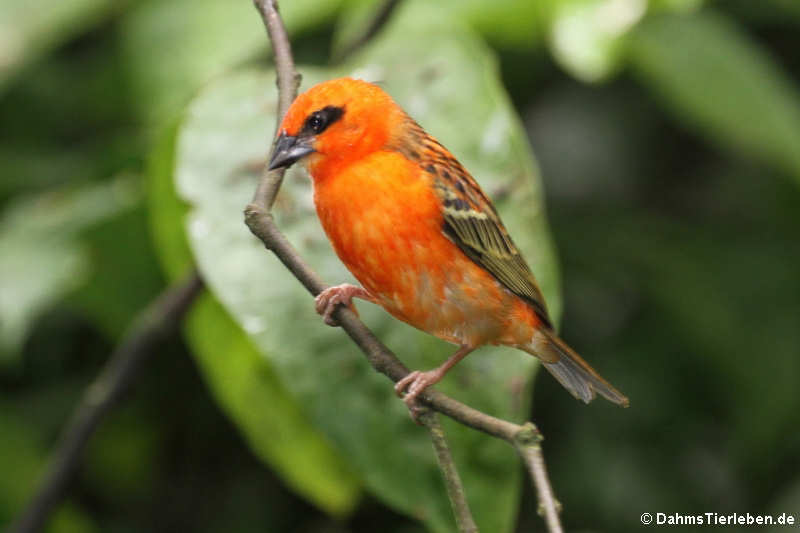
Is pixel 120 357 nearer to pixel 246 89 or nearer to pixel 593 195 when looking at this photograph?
pixel 246 89

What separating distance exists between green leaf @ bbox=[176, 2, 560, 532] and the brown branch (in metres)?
0.58

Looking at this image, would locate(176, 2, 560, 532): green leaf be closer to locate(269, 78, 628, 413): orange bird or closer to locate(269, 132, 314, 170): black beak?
locate(269, 78, 628, 413): orange bird

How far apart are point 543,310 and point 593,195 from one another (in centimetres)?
275

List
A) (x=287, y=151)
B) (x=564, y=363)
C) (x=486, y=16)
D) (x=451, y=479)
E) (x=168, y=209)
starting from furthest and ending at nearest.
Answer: (x=486, y=16) < (x=168, y=209) < (x=564, y=363) < (x=287, y=151) < (x=451, y=479)

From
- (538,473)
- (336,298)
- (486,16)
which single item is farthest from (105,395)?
(538,473)

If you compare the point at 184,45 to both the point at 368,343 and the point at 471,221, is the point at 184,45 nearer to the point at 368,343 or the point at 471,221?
the point at 471,221

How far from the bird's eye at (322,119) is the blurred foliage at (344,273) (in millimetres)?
559

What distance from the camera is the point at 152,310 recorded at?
322 cm

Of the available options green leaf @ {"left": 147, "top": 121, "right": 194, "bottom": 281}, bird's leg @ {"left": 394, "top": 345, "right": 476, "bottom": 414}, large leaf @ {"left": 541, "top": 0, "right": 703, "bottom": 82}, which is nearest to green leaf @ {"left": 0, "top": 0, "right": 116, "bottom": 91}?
green leaf @ {"left": 147, "top": 121, "right": 194, "bottom": 281}

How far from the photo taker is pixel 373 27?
10.6 ft

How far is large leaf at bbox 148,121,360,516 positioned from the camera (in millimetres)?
2934

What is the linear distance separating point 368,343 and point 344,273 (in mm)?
782

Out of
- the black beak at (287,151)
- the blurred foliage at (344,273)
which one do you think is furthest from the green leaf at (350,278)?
the black beak at (287,151)

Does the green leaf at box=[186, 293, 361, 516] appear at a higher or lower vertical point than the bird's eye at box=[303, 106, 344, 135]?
lower
